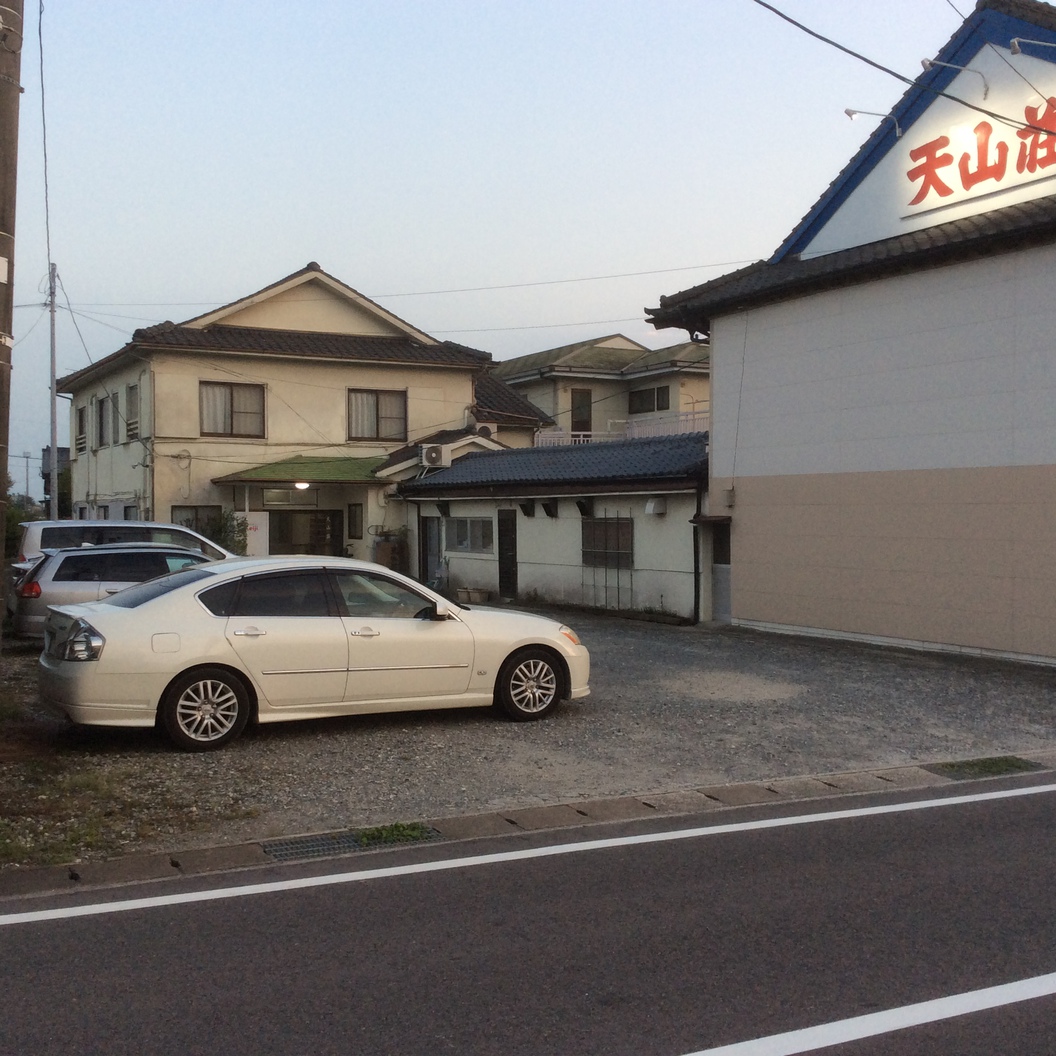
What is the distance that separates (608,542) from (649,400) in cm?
1814

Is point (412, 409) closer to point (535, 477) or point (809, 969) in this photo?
point (535, 477)

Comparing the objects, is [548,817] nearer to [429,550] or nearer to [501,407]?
[429,550]

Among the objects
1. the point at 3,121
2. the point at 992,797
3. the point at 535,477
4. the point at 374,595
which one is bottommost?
the point at 992,797

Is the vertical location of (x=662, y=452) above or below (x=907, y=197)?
below

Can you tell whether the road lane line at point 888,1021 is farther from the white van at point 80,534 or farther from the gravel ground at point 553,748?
the white van at point 80,534

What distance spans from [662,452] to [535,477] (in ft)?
9.33

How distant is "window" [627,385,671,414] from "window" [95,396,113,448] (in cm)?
1723

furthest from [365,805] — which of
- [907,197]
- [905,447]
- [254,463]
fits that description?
[254,463]

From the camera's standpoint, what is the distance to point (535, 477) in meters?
22.0

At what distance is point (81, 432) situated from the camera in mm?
34781

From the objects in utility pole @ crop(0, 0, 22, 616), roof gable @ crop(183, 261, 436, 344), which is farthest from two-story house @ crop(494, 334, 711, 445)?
utility pole @ crop(0, 0, 22, 616)

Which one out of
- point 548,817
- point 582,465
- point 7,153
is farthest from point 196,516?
point 548,817

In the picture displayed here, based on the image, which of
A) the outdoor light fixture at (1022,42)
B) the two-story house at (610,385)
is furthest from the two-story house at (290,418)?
the outdoor light fixture at (1022,42)

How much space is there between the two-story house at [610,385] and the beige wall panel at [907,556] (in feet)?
Answer: 59.5
